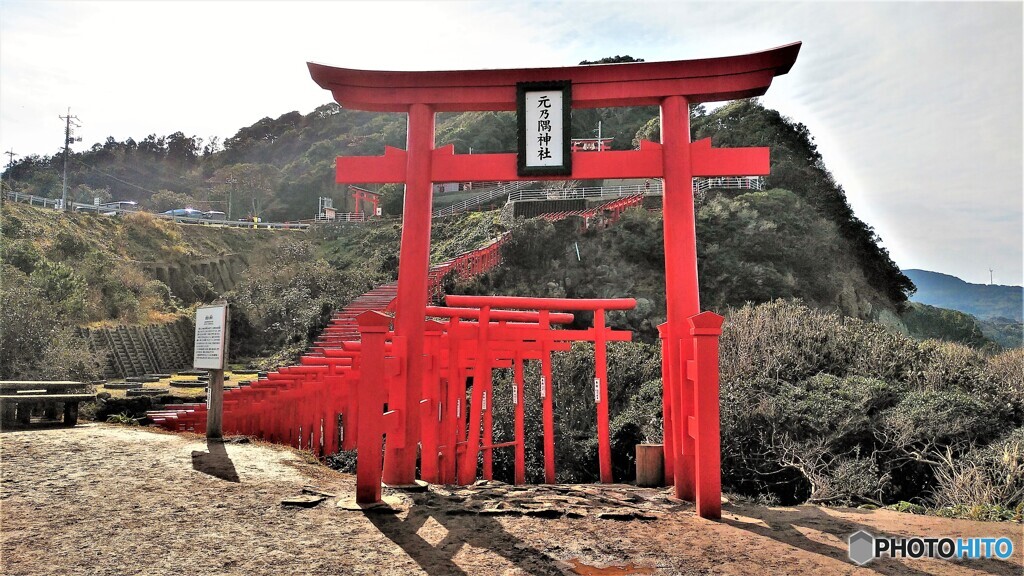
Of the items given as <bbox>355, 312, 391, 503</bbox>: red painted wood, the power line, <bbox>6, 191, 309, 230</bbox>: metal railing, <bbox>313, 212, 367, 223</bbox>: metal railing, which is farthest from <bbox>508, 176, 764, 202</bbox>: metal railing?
the power line

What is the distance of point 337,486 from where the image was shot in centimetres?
639

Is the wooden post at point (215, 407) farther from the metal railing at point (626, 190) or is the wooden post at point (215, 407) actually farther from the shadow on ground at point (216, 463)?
the metal railing at point (626, 190)

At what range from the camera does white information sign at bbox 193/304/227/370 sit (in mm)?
8984

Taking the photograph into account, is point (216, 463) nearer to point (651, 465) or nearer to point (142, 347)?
point (651, 465)

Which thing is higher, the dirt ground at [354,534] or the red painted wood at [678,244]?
the red painted wood at [678,244]

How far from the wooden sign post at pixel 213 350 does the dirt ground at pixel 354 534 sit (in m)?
2.39

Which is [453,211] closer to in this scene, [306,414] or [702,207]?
[702,207]

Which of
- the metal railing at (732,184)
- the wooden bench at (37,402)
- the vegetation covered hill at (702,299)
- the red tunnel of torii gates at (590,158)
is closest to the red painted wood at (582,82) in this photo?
the red tunnel of torii gates at (590,158)

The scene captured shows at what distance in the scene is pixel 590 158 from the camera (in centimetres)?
679

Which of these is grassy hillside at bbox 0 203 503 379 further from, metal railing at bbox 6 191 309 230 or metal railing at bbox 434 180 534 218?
metal railing at bbox 434 180 534 218

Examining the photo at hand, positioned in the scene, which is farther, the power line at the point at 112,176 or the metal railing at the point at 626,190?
the power line at the point at 112,176

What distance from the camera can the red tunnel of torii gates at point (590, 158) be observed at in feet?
21.5

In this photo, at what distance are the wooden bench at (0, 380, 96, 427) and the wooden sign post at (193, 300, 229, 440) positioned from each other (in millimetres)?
2660

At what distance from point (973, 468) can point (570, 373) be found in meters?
9.02
